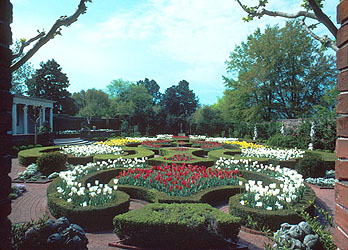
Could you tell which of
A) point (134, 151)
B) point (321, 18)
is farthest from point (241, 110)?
point (321, 18)

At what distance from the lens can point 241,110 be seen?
31484mm

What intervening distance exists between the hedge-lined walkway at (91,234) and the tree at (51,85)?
110 feet

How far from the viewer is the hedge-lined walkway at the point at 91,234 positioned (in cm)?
475

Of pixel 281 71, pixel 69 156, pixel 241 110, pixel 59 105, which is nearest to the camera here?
pixel 69 156

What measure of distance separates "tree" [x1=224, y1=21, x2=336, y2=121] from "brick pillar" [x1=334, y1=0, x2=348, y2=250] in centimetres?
2810

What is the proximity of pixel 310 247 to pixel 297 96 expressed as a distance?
29094 mm

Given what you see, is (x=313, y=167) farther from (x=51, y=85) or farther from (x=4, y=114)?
(x=51, y=85)

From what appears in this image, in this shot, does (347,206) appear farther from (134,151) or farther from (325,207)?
(134,151)

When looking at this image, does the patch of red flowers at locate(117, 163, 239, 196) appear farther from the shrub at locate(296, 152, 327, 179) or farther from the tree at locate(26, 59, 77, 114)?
the tree at locate(26, 59, 77, 114)

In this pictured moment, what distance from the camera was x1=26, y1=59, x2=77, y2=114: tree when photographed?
40250 mm

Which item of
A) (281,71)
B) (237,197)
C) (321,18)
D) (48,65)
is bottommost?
(237,197)

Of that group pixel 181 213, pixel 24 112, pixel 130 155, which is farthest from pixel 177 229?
pixel 24 112

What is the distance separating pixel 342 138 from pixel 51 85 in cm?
4506

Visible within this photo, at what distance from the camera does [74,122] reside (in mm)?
→ 33406
